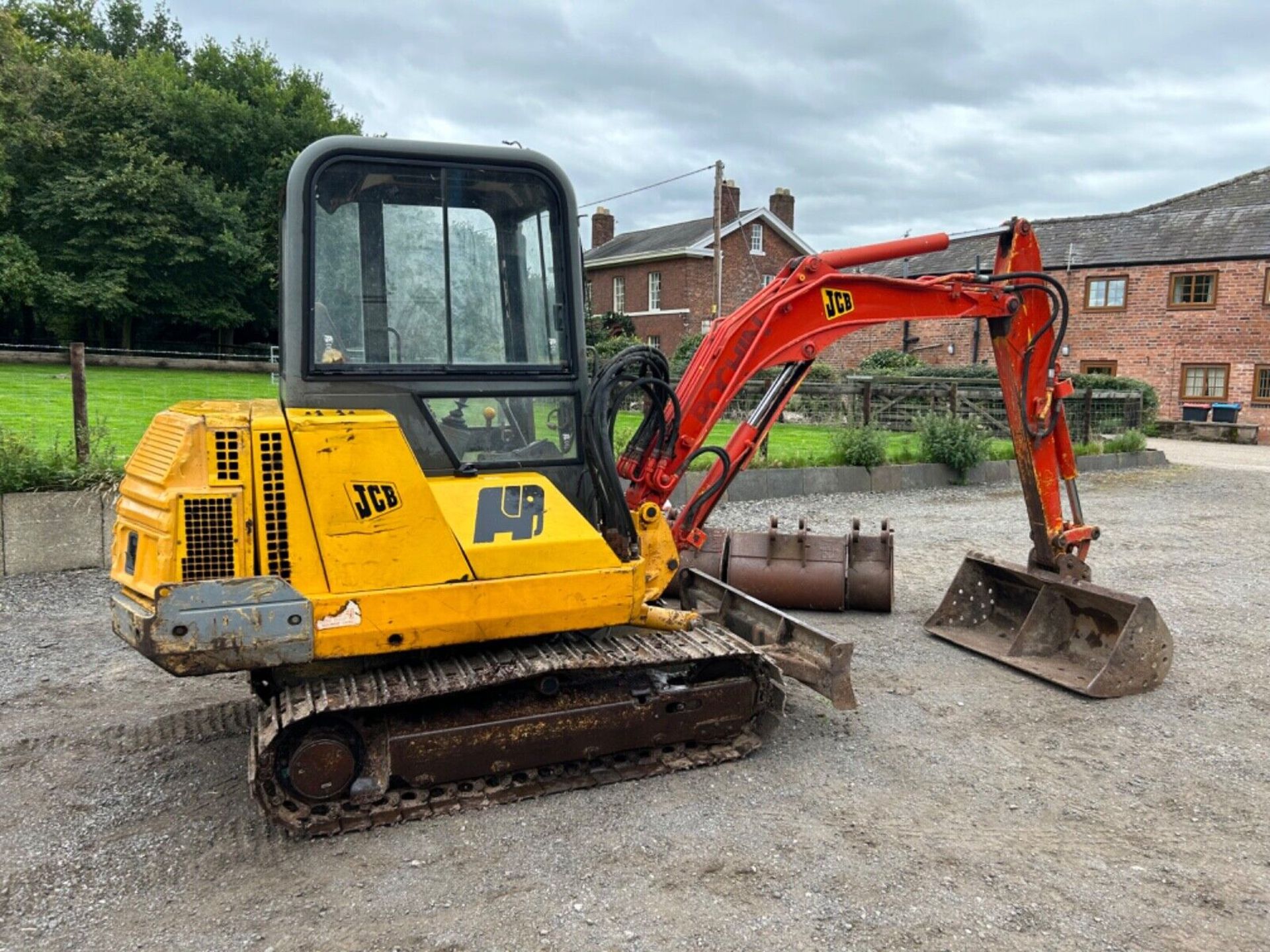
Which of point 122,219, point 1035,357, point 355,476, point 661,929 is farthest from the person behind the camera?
point 122,219

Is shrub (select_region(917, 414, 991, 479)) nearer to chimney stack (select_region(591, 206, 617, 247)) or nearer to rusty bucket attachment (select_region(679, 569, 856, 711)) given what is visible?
rusty bucket attachment (select_region(679, 569, 856, 711))

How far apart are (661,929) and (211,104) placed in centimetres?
3874

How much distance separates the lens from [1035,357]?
5.96 metres

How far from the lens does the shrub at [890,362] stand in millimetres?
28844

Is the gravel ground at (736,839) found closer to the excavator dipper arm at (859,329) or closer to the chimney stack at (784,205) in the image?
the excavator dipper arm at (859,329)

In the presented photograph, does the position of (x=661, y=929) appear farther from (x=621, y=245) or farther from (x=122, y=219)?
(x=621, y=245)

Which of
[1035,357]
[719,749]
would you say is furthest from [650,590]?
[1035,357]

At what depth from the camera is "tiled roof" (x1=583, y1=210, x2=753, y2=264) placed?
119 ft

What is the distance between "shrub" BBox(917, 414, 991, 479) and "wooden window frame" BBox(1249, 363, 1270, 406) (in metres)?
17.3

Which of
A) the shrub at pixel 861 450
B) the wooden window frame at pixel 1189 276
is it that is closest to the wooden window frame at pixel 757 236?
the wooden window frame at pixel 1189 276

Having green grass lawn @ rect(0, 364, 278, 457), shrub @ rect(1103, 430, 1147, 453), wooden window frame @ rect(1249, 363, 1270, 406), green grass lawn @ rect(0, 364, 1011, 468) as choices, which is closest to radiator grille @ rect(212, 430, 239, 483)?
green grass lawn @ rect(0, 364, 1011, 468)

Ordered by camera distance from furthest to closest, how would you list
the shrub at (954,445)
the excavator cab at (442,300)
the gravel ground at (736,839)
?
the shrub at (954,445)
the excavator cab at (442,300)
the gravel ground at (736,839)

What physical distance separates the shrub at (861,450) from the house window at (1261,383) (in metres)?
19.2

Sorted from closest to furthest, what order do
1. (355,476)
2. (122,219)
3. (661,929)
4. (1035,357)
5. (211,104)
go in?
(661,929) < (355,476) < (1035,357) < (122,219) < (211,104)
